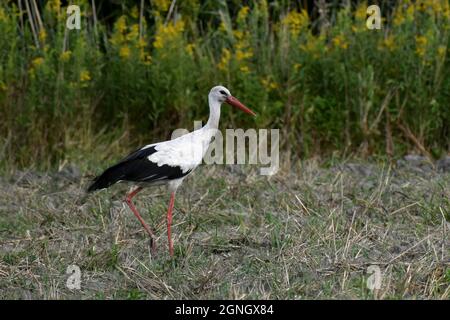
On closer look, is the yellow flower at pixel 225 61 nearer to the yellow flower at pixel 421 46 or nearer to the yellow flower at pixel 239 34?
the yellow flower at pixel 239 34

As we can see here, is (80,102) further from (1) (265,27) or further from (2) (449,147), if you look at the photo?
(2) (449,147)

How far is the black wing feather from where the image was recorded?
233 inches

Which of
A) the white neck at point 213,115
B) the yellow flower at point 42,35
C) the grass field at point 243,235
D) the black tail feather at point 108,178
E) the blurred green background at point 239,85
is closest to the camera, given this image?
the grass field at point 243,235

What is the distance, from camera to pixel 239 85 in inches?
332

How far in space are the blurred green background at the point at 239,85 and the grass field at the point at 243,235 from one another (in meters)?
0.58

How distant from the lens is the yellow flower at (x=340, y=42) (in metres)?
8.54

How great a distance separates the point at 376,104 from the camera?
854 centimetres

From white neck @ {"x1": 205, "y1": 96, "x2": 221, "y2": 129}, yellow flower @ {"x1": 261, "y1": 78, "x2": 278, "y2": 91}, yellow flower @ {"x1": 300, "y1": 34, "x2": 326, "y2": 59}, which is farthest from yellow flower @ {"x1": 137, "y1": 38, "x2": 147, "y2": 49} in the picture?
white neck @ {"x1": 205, "y1": 96, "x2": 221, "y2": 129}

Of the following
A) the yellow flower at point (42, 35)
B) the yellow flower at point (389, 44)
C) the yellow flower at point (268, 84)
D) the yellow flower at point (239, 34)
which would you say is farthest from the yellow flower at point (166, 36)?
the yellow flower at point (389, 44)

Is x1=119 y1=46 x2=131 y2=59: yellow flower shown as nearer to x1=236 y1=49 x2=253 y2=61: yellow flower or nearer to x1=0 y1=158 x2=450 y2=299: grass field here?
x1=236 y1=49 x2=253 y2=61: yellow flower

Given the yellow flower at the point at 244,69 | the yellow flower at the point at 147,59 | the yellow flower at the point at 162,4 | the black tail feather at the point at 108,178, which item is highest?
the yellow flower at the point at 162,4

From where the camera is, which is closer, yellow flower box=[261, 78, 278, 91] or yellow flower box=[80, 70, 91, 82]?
yellow flower box=[80, 70, 91, 82]

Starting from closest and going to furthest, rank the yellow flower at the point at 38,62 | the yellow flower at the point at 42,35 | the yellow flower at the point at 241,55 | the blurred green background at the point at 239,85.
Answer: the yellow flower at the point at 38,62
the blurred green background at the point at 239,85
the yellow flower at the point at 42,35
the yellow flower at the point at 241,55

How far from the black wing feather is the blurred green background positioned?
7.09 ft
